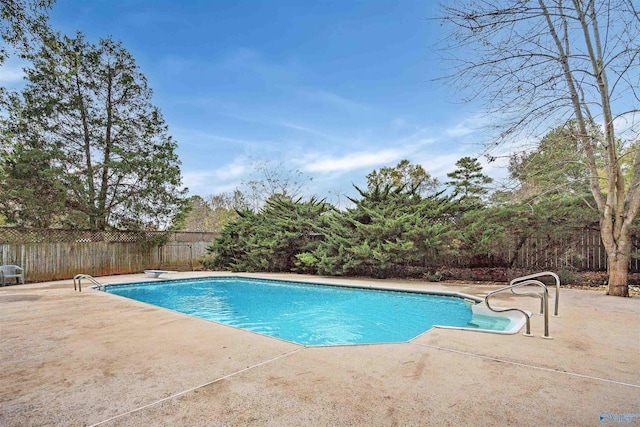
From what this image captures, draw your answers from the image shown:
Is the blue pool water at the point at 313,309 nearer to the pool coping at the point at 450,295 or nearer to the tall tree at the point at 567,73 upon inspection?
the pool coping at the point at 450,295

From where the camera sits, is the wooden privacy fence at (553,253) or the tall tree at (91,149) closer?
the wooden privacy fence at (553,253)

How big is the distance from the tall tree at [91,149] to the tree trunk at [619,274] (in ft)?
45.5

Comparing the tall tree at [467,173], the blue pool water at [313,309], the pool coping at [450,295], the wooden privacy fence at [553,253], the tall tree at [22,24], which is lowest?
the blue pool water at [313,309]

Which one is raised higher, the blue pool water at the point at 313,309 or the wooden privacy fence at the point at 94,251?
the wooden privacy fence at the point at 94,251

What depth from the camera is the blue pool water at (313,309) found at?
5.44 meters

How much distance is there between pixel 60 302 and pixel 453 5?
337 inches

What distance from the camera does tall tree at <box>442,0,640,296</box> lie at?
5.09 meters

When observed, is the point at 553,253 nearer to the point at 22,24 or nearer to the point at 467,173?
the point at 22,24

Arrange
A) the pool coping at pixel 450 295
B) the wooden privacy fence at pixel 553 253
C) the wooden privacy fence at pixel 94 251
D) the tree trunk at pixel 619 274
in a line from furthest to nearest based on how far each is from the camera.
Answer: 1. the wooden privacy fence at pixel 94 251
2. the wooden privacy fence at pixel 553 253
3. the tree trunk at pixel 619 274
4. the pool coping at pixel 450 295

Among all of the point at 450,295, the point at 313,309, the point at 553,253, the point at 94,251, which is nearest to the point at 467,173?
the point at 553,253

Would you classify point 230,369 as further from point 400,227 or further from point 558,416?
point 400,227

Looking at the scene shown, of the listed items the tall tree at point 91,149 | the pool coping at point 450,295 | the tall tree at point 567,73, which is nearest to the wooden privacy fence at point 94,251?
the tall tree at point 91,149

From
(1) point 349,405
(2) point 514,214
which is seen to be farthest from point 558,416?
(2) point 514,214

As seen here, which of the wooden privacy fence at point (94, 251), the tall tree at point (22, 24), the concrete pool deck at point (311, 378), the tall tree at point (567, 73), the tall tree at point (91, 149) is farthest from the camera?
the tall tree at point (91, 149)
